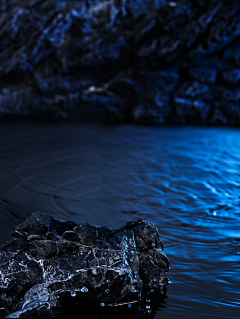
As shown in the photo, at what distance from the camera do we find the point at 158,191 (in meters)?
4.98

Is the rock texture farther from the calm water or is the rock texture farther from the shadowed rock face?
the shadowed rock face

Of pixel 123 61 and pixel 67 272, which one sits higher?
pixel 123 61

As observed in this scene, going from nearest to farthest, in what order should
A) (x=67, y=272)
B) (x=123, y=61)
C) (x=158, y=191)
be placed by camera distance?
(x=67, y=272), (x=158, y=191), (x=123, y=61)

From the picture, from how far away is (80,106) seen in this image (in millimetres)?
11773

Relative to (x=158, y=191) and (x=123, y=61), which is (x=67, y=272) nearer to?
(x=158, y=191)

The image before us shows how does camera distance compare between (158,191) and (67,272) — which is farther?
(158,191)

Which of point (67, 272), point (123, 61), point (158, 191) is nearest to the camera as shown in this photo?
point (67, 272)

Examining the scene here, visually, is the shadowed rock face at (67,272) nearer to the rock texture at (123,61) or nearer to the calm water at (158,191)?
the calm water at (158,191)

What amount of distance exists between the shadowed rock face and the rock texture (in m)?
8.70

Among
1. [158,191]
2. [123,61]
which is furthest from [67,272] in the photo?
[123,61]

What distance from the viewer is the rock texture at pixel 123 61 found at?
36.7 feet

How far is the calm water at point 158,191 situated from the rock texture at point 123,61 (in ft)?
8.69

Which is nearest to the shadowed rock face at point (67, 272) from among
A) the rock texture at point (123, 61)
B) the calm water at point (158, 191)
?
the calm water at point (158, 191)

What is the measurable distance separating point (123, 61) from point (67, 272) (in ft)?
34.2
